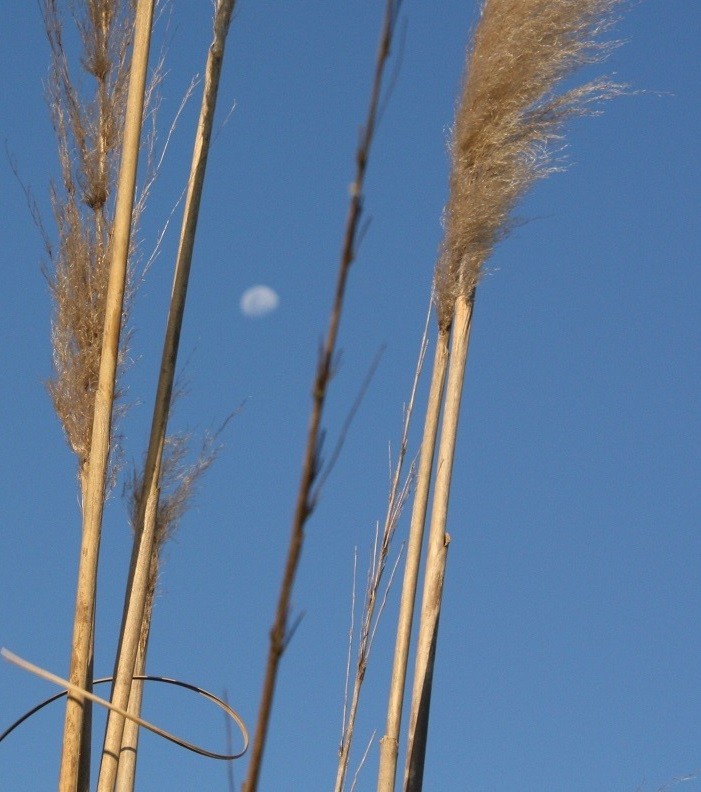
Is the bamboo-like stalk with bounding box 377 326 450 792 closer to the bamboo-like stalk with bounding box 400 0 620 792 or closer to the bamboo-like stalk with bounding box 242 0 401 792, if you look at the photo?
the bamboo-like stalk with bounding box 400 0 620 792

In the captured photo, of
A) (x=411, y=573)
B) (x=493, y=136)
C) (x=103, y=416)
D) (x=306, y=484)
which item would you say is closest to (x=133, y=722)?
(x=411, y=573)

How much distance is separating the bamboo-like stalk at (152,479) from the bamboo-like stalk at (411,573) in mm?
567

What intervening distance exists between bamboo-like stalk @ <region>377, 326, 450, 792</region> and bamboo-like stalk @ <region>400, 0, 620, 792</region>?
0.06 meters

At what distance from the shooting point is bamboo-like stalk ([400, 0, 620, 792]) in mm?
2822

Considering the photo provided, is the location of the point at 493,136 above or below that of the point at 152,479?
above

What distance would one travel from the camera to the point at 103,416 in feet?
7.84

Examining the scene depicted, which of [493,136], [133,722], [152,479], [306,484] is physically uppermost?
[493,136]

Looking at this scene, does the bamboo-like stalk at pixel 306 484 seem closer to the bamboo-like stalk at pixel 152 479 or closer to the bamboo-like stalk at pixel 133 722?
the bamboo-like stalk at pixel 152 479

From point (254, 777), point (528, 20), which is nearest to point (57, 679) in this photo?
point (254, 777)

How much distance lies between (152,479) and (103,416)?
17 cm

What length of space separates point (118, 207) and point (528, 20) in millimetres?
1013

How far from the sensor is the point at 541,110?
2.89 metres

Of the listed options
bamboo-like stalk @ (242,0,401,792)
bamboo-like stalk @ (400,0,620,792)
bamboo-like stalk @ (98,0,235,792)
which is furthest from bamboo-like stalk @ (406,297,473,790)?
bamboo-like stalk @ (242,0,401,792)

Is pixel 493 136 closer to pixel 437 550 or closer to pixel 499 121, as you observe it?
pixel 499 121
